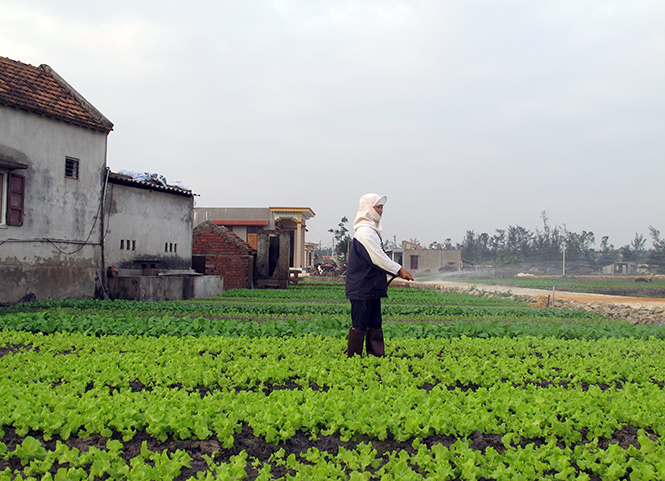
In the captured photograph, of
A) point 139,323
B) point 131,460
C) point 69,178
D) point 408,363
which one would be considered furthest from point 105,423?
point 69,178

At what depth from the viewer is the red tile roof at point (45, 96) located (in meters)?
14.2

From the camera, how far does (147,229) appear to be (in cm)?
1869

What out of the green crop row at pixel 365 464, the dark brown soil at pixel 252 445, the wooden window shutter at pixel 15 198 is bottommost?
the dark brown soil at pixel 252 445

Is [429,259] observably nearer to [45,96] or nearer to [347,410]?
[45,96]

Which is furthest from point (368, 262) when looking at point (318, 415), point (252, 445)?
point (252, 445)

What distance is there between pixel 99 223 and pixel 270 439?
1432 cm

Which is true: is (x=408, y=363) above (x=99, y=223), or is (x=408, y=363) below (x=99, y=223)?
below

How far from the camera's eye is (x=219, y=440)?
3.68 meters

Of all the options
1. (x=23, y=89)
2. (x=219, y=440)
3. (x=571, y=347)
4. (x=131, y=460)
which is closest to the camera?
(x=131, y=460)

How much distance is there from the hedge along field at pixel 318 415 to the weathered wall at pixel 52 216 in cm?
773

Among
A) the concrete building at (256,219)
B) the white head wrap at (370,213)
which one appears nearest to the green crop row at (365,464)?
the white head wrap at (370,213)

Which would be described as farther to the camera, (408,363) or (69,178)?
(69,178)

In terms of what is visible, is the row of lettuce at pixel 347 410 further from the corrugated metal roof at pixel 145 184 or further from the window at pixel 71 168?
the corrugated metal roof at pixel 145 184

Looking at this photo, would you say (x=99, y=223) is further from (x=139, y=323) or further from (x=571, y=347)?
(x=571, y=347)
